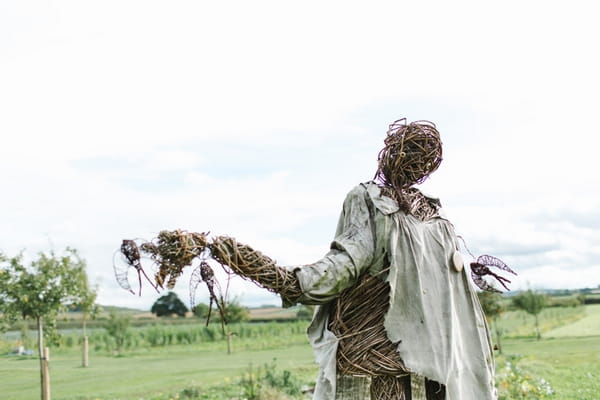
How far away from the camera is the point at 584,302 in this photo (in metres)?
29.4

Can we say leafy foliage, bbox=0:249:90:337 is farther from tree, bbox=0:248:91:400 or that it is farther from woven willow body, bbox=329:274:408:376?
woven willow body, bbox=329:274:408:376

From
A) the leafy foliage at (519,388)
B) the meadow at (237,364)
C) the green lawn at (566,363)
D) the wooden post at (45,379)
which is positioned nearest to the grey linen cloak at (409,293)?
the meadow at (237,364)

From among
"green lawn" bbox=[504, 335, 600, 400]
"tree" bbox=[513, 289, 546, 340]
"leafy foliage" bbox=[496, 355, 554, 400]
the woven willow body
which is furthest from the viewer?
"tree" bbox=[513, 289, 546, 340]

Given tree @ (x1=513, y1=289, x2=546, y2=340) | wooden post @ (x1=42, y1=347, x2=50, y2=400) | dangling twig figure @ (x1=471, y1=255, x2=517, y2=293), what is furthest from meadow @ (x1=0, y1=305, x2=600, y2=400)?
dangling twig figure @ (x1=471, y1=255, x2=517, y2=293)

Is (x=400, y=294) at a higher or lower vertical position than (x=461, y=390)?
higher

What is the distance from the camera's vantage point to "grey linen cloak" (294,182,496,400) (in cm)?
348

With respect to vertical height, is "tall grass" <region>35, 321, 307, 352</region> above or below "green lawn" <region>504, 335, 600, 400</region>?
above

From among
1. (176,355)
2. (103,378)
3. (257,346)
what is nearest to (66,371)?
(103,378)

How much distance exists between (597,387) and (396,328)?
8.77 m

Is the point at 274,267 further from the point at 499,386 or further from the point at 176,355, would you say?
the point at 176,355

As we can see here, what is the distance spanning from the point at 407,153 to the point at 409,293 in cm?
81

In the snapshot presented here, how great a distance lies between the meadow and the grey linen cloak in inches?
226

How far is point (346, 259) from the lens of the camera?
348 centimetres

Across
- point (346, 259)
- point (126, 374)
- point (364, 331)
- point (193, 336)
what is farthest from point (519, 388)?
point (193, 336)
